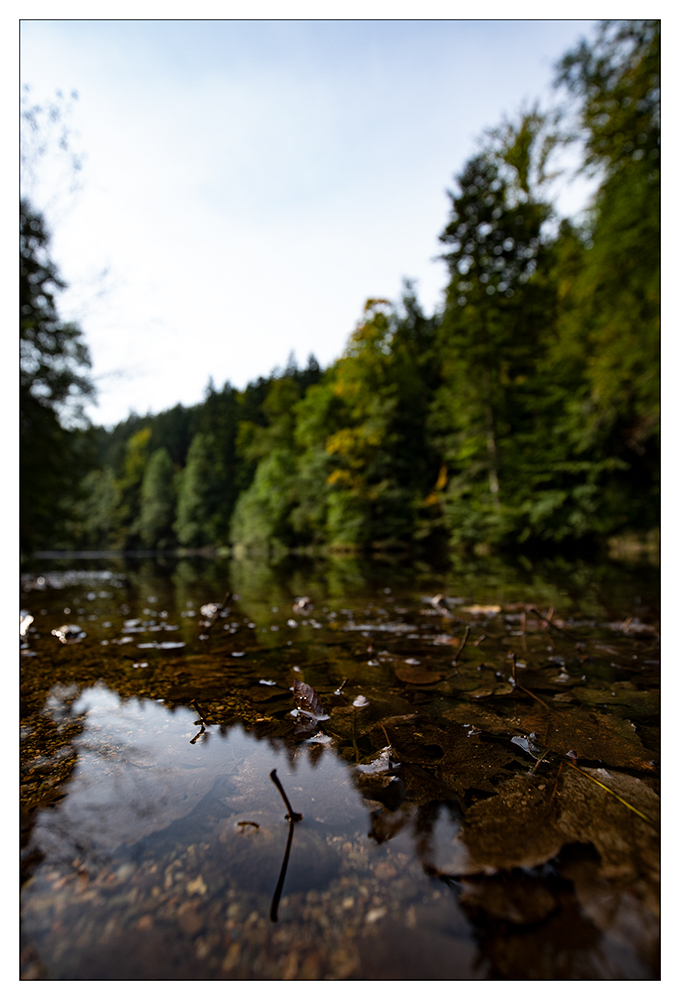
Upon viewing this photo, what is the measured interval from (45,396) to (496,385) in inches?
594

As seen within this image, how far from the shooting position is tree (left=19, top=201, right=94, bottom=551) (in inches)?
376

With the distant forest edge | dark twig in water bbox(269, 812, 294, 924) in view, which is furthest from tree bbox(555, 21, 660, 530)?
dark twig in water bbox(269, 812, 294, 924)

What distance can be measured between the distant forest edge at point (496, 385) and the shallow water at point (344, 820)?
9437 mm

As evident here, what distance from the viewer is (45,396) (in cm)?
1136

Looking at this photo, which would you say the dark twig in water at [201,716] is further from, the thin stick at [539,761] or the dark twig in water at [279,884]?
the thin stick at [539,761]

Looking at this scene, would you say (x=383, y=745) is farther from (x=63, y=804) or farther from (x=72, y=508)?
(x=72, y=508)

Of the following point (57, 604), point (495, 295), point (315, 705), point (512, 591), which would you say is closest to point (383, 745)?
point (315, 705)

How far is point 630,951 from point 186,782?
3.94 ft

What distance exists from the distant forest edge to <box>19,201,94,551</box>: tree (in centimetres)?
5

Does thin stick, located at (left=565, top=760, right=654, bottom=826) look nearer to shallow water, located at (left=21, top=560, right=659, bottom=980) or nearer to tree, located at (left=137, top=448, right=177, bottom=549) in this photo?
shallow water, located at (left=21, top=560, right=659, bottom=980)

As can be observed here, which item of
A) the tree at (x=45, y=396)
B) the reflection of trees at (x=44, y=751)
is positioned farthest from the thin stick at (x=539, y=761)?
the tree at (x=45, y=396)

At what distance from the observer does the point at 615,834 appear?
3.55ft

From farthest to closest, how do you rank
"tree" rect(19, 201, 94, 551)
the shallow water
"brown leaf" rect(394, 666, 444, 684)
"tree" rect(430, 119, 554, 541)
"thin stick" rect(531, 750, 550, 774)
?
"tree" rect(430, 119, 554, 541), "tree" rect(19, 201, 94, 551), "brown leaf" rect(394, 666, 444, 684), "thin stick" rect(531, 750, 550, 774), the shallow water

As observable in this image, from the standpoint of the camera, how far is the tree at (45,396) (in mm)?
9547
